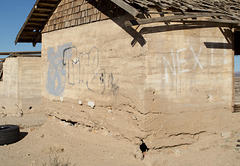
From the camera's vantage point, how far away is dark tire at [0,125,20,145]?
7469 millimetres

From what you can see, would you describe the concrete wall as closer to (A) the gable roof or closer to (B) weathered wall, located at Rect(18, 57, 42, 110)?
(B) weathered wall, located at Rect(18, 57, 42, 110)

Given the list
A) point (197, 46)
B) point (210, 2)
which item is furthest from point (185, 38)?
point (210, 2)

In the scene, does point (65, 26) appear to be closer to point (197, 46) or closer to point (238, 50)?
point (197, 46)

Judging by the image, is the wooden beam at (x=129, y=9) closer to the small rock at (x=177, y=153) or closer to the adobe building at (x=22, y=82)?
the small rock at (x=177, y=153)

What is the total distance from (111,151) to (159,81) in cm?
205

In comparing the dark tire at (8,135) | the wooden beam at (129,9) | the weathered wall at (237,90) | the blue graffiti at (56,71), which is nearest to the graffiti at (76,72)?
the blue graffiti at (56,71)

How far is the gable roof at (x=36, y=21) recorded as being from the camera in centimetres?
849

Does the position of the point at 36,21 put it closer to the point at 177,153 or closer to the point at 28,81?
the point at 28,81

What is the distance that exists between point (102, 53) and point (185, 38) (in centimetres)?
208

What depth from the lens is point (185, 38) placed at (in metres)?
5.78

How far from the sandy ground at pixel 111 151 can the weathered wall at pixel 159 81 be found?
263 millimetres

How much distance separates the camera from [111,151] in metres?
6.26

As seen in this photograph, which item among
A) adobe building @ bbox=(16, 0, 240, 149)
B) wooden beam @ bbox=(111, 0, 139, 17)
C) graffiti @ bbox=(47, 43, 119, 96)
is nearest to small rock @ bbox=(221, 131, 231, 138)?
adobe building @ bbox=(16, 0, 240, 149)

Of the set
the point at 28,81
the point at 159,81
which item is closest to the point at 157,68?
the point at 159,81
